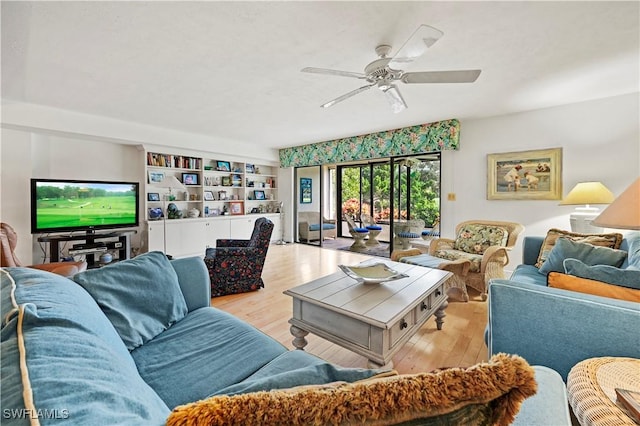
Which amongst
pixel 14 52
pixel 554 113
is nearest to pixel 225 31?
pixel 14 52

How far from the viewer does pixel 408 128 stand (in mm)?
4555

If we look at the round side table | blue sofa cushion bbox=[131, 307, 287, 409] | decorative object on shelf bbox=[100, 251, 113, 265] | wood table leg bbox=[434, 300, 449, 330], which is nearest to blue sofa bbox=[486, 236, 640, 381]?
the round side table

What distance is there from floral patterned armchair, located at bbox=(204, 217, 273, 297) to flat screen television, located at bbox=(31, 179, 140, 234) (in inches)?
83.5

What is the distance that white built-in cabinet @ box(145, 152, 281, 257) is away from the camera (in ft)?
15.9

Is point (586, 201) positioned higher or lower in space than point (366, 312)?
higher

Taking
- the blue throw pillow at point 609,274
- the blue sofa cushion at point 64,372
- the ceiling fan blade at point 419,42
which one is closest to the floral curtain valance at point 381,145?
the ceiling fan blade at point 419,42

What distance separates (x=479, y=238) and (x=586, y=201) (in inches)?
Result: 43.5

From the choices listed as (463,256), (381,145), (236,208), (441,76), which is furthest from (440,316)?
Answer: (236,208)

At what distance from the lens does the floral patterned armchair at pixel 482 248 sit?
2920 mm

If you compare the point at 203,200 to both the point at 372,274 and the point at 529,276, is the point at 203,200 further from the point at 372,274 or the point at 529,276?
the point at 529,276

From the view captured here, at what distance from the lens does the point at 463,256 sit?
3166 mm

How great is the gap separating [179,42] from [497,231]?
151 inches

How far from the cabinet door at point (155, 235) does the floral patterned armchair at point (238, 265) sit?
1.88m

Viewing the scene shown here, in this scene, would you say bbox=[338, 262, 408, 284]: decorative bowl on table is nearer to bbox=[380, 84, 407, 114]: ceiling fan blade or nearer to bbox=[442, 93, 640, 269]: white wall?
bbox=[380, 84, 407, 114]: ceiling fan blade
